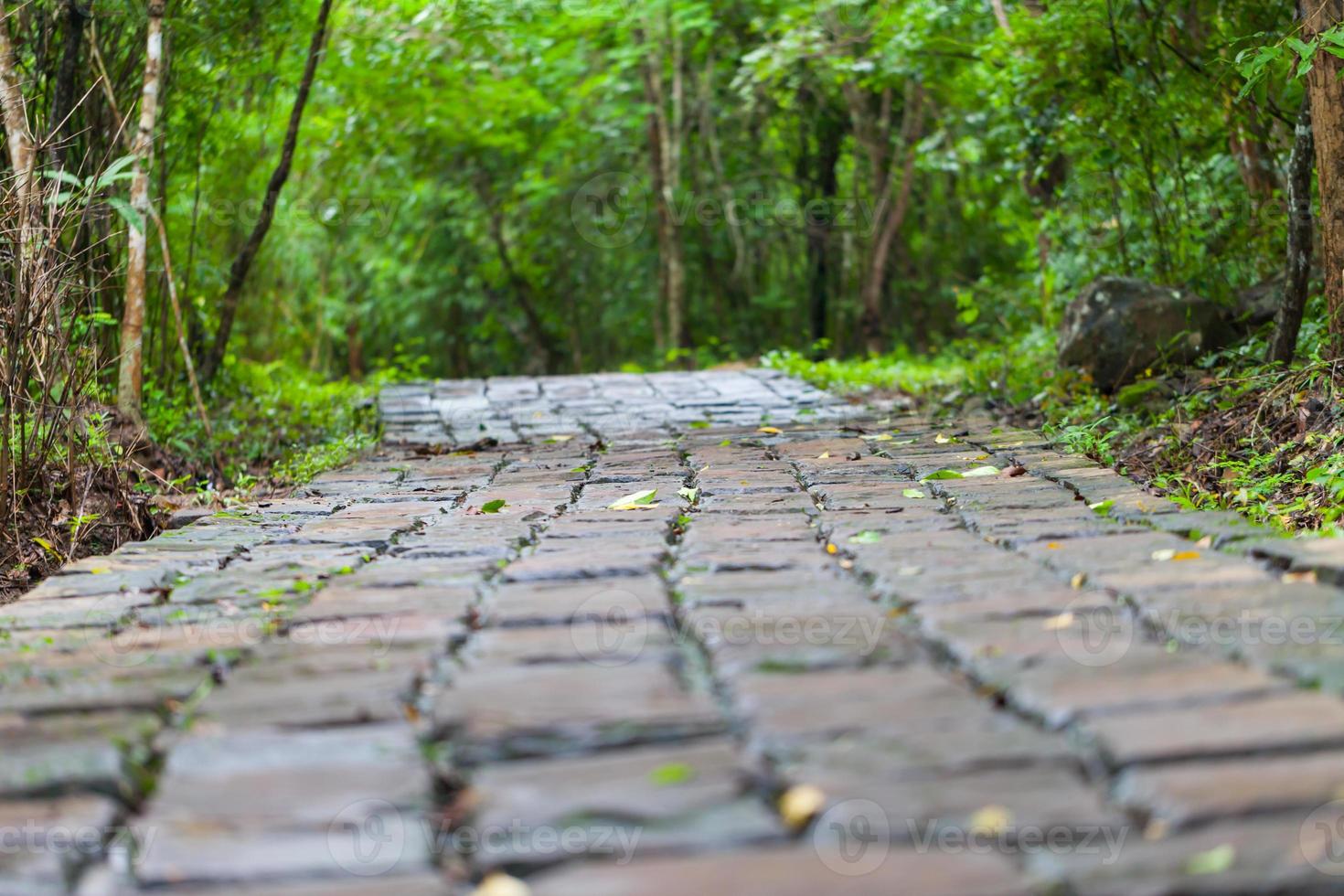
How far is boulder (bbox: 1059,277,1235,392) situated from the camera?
18.0ft

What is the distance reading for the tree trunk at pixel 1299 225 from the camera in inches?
182

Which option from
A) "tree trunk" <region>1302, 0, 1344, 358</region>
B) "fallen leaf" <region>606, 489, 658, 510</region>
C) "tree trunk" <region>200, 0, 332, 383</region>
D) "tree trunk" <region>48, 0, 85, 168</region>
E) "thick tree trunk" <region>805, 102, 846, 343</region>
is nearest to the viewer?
"fallen leaf" <region>606, 489, 658, 510</region>

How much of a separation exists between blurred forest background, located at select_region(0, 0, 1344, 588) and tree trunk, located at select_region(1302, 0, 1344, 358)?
0.08 m

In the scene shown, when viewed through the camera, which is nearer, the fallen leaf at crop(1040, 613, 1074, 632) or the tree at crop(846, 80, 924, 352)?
the fallen leaf at crop(1040, 613, 1074, 632)

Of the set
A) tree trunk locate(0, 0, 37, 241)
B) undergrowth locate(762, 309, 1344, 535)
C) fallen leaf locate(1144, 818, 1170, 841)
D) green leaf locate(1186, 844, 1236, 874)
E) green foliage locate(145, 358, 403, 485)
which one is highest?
tree trunk locate(0, 0, 37, 241)

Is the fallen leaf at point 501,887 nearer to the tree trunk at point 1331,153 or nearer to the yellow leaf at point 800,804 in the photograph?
the yellow leaf at point 800,804

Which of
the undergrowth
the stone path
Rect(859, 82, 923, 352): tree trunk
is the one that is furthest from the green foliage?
Rect(859, 82, 923, 352): tree trunk

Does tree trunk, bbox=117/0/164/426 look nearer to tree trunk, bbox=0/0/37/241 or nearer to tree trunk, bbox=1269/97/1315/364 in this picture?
tree trunk, bbox=0/0/37/241

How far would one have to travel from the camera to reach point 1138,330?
18.1 feet

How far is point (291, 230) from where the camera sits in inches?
416

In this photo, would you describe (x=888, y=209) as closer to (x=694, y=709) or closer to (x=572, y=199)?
(x=572, y=199)

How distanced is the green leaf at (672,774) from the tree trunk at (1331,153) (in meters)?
3.60

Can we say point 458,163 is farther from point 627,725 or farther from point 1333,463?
point 627,725

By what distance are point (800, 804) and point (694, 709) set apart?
36cm
